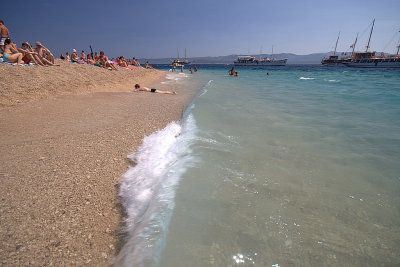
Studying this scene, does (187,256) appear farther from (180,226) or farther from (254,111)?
(254,111)

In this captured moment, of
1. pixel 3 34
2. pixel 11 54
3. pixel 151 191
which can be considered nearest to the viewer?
pixel 151 191

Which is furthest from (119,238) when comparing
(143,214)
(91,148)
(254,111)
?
(254,111)

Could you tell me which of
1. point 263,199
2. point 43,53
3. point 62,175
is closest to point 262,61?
point 43,53

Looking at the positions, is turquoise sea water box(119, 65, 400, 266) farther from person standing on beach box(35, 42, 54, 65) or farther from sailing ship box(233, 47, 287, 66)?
sailing ship box(233, 47, 287, 66)

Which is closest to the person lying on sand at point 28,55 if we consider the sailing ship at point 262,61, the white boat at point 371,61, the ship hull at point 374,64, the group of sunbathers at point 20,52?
the group of sunbathers at point 20,52

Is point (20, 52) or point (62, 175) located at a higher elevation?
point (20, 52)

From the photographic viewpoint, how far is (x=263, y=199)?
2398 millimetres

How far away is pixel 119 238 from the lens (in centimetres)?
193

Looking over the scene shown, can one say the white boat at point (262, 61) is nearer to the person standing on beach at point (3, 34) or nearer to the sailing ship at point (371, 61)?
the sailing ship at point (371, 61)

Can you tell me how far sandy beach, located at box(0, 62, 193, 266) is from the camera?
173 centimetres

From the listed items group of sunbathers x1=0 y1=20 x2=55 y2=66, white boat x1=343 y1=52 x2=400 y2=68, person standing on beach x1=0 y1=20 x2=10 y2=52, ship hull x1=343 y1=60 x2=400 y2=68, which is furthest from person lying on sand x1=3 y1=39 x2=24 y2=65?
white boat x1=343 y1=52 x2=400 y2=68

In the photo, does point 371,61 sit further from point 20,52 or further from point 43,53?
point 20,52

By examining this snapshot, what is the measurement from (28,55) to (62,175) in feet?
35.5

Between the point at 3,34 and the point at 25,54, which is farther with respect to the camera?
the point at 3,34
